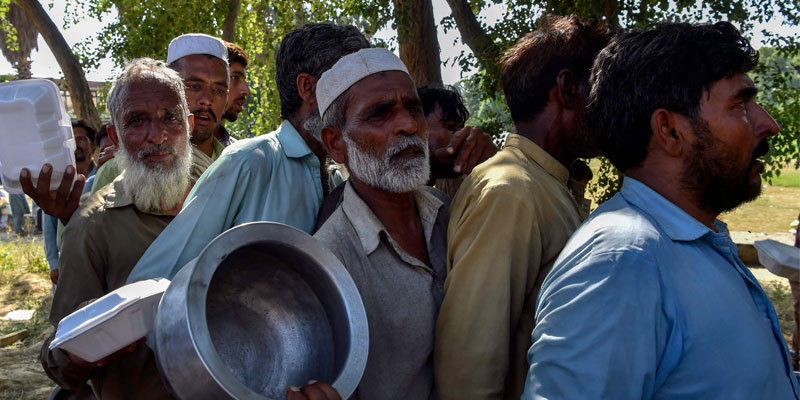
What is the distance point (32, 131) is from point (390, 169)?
4.34ft

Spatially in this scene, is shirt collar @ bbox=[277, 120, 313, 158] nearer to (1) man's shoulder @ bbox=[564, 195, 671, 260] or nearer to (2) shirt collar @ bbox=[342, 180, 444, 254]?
(2) shirt collar @ bbox=[342, 180, 444, 254]

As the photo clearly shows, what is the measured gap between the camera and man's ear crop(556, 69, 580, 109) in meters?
2.17

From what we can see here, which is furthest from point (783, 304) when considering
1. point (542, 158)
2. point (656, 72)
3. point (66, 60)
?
point (66, 60)

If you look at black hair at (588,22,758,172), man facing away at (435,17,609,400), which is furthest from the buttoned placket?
man facing away at (435,17,609,400)

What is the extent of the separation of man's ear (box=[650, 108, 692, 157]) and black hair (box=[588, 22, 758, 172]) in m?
0.01

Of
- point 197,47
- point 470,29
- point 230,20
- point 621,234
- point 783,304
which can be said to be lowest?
point 783,304

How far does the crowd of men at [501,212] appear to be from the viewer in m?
1.39

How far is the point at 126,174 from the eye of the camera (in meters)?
2.61

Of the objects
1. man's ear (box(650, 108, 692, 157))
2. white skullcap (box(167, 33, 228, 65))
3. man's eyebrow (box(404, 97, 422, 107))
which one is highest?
white skullcap (box(167, 33, 228, 65))

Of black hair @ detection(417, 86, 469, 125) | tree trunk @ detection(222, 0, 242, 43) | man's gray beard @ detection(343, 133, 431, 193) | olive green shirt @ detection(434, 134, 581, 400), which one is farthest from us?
tree trunk @ detection(222, 0, 242, 43)

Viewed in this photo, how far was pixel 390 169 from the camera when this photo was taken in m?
2.07

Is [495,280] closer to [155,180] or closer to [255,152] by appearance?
[255,152]

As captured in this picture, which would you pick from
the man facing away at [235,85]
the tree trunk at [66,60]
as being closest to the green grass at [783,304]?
the man facing away at [235,85]

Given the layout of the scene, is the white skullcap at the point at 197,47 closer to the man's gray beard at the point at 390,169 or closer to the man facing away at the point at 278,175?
the man facing away at the point at 278,175
